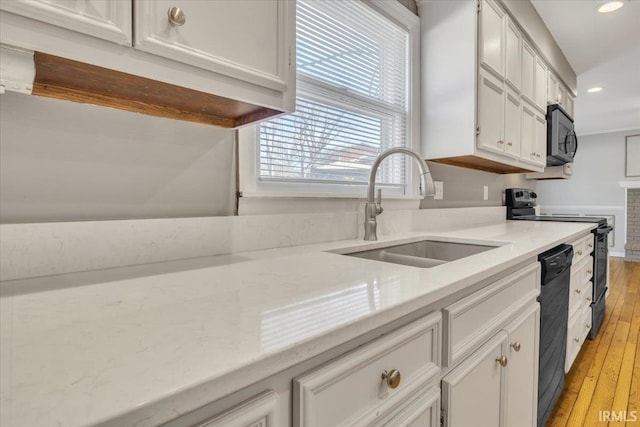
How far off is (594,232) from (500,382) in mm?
2083

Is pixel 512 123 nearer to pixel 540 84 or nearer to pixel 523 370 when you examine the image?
pixel 540 84

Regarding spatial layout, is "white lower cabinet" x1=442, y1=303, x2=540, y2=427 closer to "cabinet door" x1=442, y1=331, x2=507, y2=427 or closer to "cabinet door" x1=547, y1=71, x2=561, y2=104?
"cabinet door" x1=442, y1=331, x2=507, y2=427

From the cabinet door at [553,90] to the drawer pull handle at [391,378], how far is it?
10.7ft

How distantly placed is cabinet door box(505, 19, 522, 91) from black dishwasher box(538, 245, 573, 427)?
1230mm

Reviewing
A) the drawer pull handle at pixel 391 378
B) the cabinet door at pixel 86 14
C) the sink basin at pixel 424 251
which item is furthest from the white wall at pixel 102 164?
the drawer pull handle at pixel 391 378

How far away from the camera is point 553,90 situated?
3.11 metres

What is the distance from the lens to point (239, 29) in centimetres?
77

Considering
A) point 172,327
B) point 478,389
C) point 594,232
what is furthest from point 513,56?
point 172,327

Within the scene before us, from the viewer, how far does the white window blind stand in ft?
4.62

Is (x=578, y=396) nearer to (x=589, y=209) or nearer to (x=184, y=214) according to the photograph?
(x=184, y=214)

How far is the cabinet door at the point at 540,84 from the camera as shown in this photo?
2.71 m

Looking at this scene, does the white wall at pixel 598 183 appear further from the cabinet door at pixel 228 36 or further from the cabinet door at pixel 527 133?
the cabinet door at pixel 228 36

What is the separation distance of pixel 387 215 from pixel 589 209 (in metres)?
7.50

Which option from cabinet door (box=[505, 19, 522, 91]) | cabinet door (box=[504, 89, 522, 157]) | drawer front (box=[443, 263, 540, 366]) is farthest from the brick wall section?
drawer front (box=[443, 263, 540, 366])
